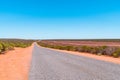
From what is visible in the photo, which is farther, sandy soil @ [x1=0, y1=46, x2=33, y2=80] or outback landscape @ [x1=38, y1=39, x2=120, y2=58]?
outback landscape @ [x1=38, y1=39, x2=120, y2=58]

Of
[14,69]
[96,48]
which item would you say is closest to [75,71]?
[14,69]

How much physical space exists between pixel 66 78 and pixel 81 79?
2.74 ft

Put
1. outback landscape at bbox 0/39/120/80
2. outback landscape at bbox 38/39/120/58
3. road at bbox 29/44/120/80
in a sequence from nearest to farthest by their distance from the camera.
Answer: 1. road at bbox 29/44/120/80
2. outback landscape at bbox 0/39/120/80
3. outback landscape at bbox 38/39/120/58

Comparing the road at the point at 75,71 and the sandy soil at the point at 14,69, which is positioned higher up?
the road at the point at 75,71

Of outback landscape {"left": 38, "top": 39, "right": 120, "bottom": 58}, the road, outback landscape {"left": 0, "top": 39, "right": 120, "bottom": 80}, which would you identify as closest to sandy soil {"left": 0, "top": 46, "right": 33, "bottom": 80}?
outback landscape {"left": 0, "top": 39, "right": 120, "bottom": 80}

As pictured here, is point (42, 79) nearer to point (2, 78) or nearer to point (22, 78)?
point (22, 78)

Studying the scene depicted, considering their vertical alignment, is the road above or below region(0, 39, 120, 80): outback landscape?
above

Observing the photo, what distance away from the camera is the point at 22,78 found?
11.6 m

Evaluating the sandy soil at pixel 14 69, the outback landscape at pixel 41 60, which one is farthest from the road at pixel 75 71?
the sandy soil at pixel 14 69

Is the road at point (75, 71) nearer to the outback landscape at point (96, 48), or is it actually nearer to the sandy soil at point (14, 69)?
the sandy soil at point (14, 69)

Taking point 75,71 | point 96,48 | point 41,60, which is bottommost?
point 41,60

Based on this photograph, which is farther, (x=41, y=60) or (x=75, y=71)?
(x=41, y=60)

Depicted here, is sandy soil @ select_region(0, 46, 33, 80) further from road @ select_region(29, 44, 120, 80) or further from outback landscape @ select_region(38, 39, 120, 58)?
outback landscape @ select_region(38, 39, 120, 58)

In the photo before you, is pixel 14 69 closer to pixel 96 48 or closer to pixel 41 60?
pixel 41 60
